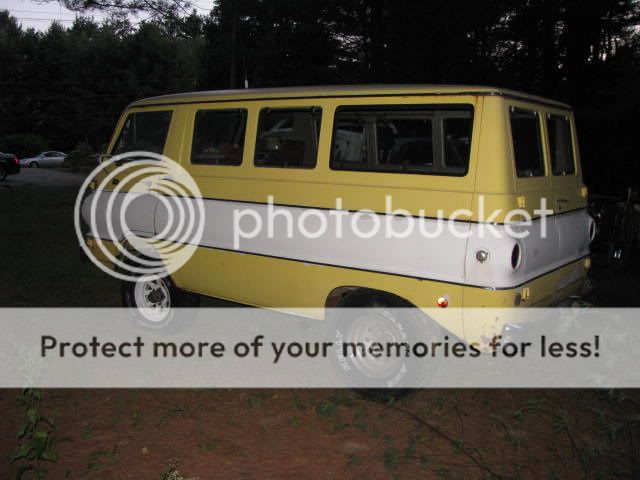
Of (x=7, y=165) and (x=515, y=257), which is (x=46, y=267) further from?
(x=7, y=165)

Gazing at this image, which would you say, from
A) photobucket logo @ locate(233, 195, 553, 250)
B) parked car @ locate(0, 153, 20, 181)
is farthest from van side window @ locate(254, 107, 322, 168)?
parked car @ locate(0, 153, 20, 181)

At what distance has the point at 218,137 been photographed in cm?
580

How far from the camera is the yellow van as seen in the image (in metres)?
4.29

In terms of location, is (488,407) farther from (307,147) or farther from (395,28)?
(395,28)

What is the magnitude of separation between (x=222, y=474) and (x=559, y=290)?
3019mm

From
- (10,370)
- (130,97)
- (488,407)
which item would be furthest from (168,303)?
(130,97)

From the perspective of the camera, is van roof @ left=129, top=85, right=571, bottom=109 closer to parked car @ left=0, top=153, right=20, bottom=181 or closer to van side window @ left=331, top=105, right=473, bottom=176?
van side window @ left=331, top=105, right=473, bottom=176

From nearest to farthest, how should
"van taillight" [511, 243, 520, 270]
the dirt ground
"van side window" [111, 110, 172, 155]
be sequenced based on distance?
the dirt ground → "van taillight" [511, 243, 520, 270] → "van side window" [111, 110, 172, 155]

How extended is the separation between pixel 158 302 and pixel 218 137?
Answer: 196cm

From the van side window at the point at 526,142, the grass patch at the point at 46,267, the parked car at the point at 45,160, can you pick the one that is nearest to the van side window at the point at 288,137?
the van side window at the point at 526,142

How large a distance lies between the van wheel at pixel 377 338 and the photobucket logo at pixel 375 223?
0.55 m

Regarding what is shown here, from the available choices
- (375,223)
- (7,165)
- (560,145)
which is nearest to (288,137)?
(375,223)

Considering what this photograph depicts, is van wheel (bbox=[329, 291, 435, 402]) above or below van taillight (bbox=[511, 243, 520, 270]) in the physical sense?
below

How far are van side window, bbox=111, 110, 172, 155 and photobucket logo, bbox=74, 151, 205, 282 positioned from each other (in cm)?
10
